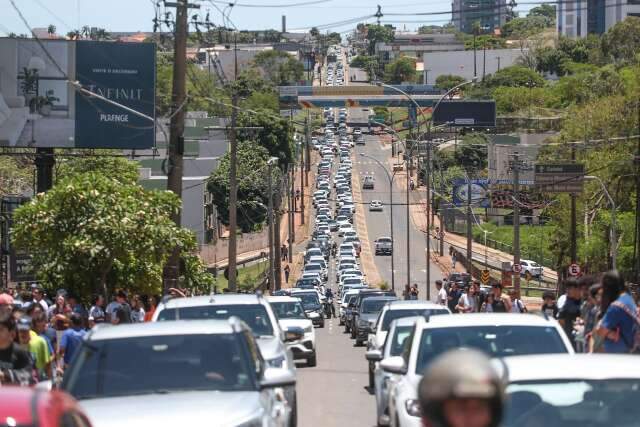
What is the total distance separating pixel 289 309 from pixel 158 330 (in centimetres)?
1817

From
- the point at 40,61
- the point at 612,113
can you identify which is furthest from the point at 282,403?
the point at 612,113

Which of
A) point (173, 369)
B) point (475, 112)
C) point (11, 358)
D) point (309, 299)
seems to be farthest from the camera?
point (475, 112)

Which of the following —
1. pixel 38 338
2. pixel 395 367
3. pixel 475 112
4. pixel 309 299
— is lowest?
pixel 309 299

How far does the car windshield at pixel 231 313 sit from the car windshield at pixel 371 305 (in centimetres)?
1955

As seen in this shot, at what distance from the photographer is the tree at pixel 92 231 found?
3106cm

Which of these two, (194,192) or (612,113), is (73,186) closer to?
(612,113)

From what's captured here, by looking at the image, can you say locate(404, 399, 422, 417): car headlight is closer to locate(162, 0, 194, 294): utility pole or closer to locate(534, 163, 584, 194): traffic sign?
locate(162, 0, 194, 294): utility pole

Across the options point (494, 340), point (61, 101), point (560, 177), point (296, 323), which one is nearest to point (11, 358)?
point (494, 340)

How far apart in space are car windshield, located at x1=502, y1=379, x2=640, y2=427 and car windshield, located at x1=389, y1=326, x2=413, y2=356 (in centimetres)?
943

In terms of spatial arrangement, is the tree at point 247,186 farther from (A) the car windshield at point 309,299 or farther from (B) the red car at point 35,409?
(B) the red car at point 35,409

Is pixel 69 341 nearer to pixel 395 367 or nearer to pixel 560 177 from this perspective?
pixel 395 367

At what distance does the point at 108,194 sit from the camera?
32.1m

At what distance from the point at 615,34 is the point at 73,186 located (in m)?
136

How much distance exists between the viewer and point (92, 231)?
31219 millimetres
